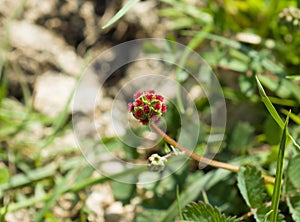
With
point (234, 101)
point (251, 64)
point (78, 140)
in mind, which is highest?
point (251, 64)

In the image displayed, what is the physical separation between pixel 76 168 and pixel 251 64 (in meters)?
0.56

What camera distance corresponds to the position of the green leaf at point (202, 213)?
116 centimetres

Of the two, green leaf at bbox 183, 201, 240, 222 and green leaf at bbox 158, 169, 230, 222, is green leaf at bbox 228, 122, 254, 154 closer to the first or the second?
green leaf at bbox 158, 169, 230, 222

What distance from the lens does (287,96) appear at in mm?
1622

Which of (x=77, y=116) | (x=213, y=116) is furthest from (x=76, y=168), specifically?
(x=213, y=116)

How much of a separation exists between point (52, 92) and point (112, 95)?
Result: 20cm

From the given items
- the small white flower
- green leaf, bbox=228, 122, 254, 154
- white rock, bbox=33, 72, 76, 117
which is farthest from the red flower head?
white rock, bbox=33, 72, 76, 117

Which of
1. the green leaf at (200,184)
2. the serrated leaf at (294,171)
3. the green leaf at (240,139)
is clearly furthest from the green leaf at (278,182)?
the green leaf at (240,139)

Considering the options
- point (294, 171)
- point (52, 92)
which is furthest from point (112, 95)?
point (294, 171)

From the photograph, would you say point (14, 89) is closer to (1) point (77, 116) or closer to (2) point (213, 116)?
(1) point (77, 116)

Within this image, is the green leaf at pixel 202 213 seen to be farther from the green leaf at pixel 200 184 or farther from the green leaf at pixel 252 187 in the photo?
the green leaf at pixel 200 184

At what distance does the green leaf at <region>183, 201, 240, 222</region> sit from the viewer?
3.81 ft

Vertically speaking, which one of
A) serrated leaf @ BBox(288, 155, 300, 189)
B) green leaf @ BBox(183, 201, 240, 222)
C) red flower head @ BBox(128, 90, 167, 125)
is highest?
red flower head @ BBox(128, 90, 167, 125)

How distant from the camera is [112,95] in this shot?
1949 mm
